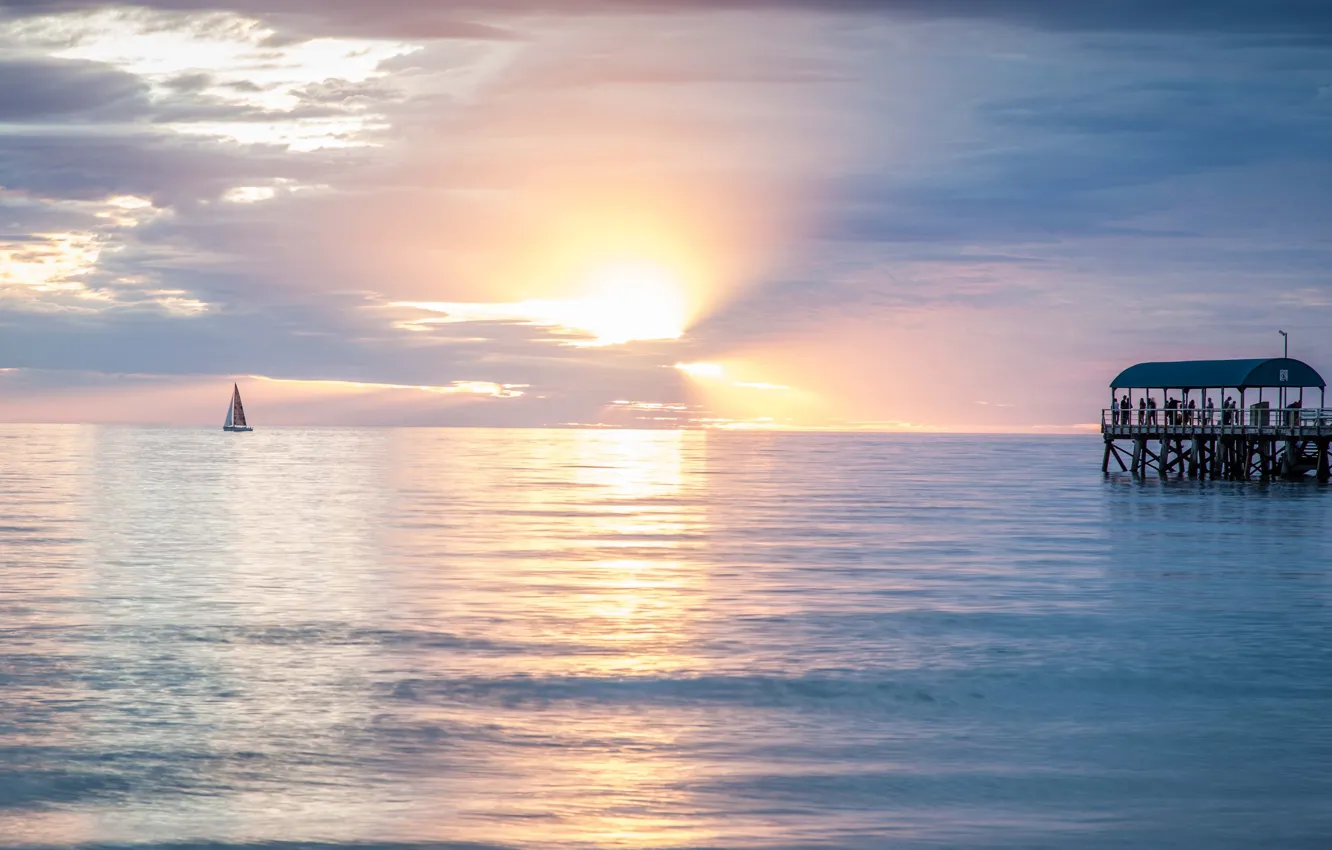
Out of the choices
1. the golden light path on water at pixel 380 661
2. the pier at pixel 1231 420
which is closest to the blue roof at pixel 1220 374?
the pier at pixel 1231 420

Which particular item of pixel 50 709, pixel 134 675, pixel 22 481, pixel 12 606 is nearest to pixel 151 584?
pixel 12 606

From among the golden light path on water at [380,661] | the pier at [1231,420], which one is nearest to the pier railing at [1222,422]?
the pier at [1231,420]

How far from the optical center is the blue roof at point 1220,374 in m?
77.1

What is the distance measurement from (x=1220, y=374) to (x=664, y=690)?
68027 mm

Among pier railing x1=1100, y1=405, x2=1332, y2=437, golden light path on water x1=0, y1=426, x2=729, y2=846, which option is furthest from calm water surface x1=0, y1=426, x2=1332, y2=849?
pier railing x1=1100, y1=405, x2=1332, y2=437

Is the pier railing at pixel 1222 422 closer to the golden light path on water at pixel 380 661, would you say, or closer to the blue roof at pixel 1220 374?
the blue roof at pixel 1220 374

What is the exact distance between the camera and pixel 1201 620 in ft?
97.1

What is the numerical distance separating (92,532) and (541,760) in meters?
37.7

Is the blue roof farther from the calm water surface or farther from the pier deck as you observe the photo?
the calm water surface

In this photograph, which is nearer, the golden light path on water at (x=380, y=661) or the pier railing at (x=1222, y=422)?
the golden light path on water at (x=380, y=661)

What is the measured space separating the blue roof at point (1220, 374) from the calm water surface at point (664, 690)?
103 feet

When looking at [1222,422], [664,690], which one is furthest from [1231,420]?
[664,690]

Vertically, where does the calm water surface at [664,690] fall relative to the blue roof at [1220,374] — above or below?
below

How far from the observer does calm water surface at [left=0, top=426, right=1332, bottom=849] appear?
14.5 m
